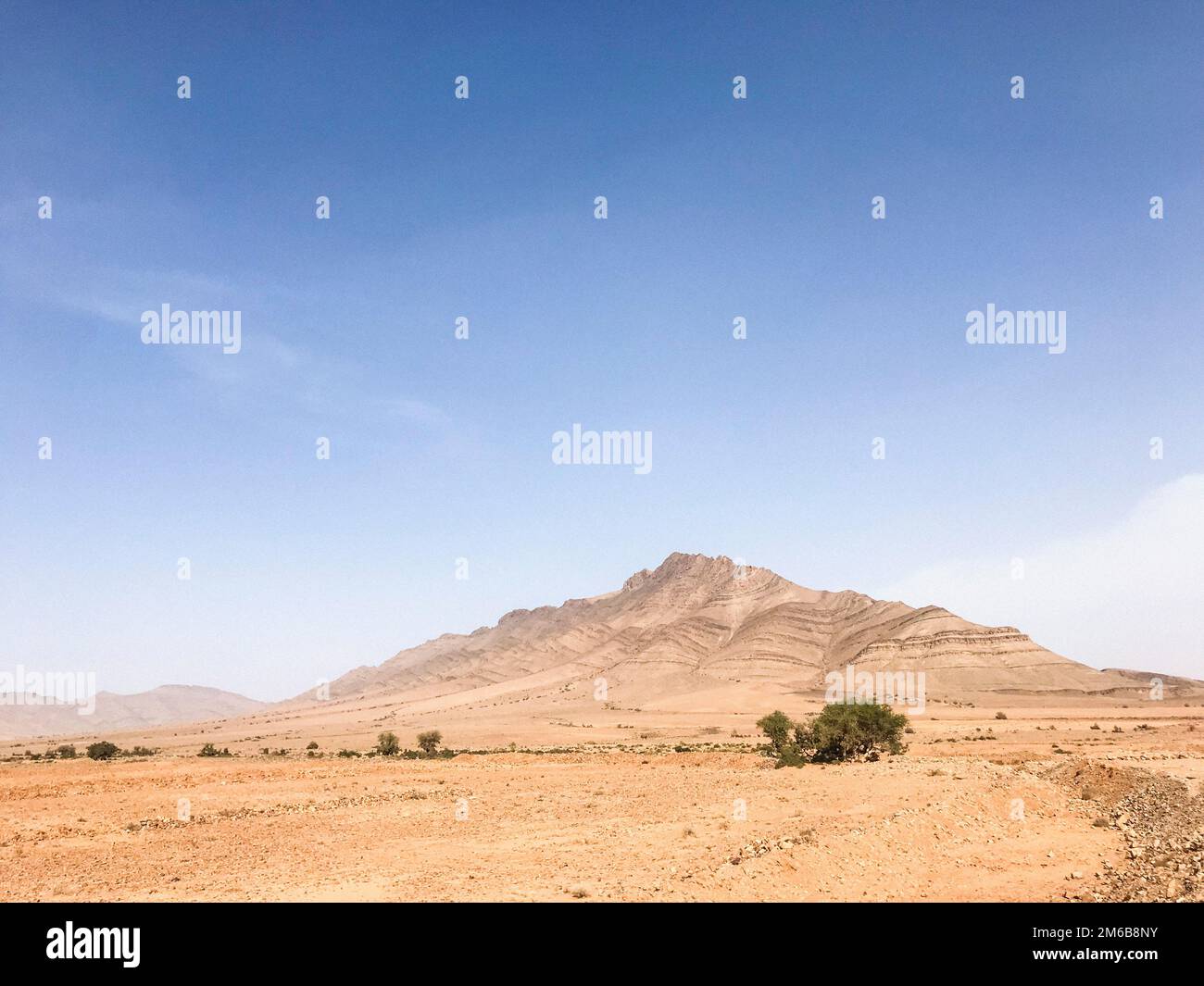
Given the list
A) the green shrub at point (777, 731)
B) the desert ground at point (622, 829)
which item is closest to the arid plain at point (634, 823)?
the desert ground at point (622, 829)

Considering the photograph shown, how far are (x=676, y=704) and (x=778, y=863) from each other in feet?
330

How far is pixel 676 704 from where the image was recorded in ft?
378

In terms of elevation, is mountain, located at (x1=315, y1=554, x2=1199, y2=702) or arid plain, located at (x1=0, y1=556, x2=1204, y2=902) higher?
arid plain, located at (x1=0, y1=556, x2=1204, y2=902)

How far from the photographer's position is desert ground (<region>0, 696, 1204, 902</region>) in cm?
1703

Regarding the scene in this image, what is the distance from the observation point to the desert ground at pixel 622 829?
17.0m

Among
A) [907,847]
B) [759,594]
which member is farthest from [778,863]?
[759,594]

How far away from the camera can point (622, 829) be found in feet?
78.6

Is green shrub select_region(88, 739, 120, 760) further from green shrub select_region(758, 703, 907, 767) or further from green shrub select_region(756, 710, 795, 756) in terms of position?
green shrub select_region(758, 703, 907, 767)

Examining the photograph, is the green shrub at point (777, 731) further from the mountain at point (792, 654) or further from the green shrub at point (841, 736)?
the mountain at point (792, 654)

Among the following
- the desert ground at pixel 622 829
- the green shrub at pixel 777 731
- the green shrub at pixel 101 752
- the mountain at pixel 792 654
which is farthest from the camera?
the mountain at pixel 792 654

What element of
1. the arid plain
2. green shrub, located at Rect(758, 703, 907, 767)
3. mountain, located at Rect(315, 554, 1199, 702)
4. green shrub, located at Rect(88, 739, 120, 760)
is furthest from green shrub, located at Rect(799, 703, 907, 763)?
mountain, located at Rect(315, 554, 1199, 702)

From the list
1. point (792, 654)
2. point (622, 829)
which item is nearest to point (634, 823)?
point (622, 829)
